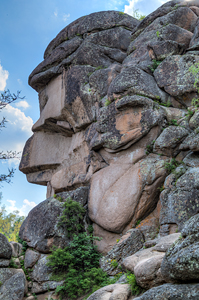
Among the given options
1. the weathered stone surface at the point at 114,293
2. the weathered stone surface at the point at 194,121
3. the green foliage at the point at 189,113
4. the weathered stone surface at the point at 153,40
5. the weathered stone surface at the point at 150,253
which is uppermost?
the weathered stone surface at the point at 153,40

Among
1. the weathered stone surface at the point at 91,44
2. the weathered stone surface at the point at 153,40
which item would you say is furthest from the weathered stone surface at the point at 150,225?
the weathered stone surface at the point at 91,44

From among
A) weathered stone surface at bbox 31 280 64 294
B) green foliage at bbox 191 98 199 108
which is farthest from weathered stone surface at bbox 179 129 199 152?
weathered stone surface at bbox 31 280 64 294

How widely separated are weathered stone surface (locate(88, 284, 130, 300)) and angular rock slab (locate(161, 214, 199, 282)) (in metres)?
1.98

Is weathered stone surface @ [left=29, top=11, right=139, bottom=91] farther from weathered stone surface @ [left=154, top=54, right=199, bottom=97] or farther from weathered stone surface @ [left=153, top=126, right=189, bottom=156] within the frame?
weathered stone surface @ [left=153, top=126, right=189, bottom=156]

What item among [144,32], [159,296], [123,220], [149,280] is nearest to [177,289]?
[159,296]

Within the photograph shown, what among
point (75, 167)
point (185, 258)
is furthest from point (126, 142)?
point (185, 258)

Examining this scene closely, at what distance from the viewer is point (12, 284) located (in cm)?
1223

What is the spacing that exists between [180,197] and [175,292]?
247 inches

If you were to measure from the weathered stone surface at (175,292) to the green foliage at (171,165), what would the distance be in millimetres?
7642

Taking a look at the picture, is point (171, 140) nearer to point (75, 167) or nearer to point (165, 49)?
point (165, 49)

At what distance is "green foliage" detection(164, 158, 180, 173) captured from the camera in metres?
12.3

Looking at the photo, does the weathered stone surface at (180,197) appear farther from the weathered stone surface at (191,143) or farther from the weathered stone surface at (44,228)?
the weathered stone surface at (44,228)

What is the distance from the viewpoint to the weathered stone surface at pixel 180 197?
10398mm

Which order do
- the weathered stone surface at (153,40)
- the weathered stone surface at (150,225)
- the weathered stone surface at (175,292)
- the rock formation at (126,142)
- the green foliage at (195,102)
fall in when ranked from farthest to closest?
the weathered stone surface at (153,40) < the green foliage at (195,102) < the weathered stone surface at (150,225) < the rock formation at (126,142) < the weathered stone surface at (175,292)
